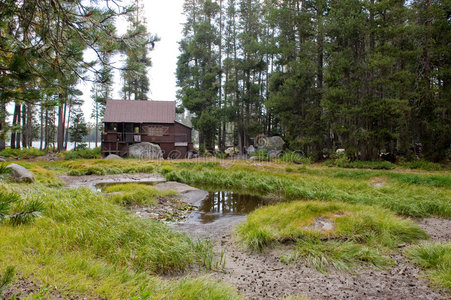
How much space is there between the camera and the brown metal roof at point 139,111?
25219 millimetres

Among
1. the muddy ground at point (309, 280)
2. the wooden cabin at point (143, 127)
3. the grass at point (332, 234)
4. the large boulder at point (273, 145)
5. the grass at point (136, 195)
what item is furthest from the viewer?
the wooden cabin at point (143, 127)

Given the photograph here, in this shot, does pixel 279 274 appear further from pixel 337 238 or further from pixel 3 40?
pixel 3 40

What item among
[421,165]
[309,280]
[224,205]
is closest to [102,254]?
[309,280]

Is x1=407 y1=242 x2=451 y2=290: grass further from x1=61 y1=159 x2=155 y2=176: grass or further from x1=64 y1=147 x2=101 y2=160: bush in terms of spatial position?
x1=64 y1=147 x2=101 y2=160: bush

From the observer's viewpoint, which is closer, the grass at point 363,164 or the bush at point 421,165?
the bush at point 421,165

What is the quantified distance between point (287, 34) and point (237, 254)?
21.2 metres

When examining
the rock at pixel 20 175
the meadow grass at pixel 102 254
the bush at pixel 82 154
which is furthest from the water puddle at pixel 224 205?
the bush at pixel 82 154

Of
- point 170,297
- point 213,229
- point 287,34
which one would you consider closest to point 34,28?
point 170,297

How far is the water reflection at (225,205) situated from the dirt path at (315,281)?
3019mm

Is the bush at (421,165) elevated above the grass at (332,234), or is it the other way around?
the bush at (421,165)

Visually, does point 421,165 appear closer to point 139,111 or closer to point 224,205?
point 224,205

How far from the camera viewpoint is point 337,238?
507cm

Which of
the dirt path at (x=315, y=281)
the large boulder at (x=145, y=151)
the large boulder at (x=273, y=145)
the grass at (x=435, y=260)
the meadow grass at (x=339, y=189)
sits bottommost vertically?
the dirt path at (x=315, y=281)

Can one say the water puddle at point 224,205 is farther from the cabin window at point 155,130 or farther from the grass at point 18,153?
the grass at point 18,153
